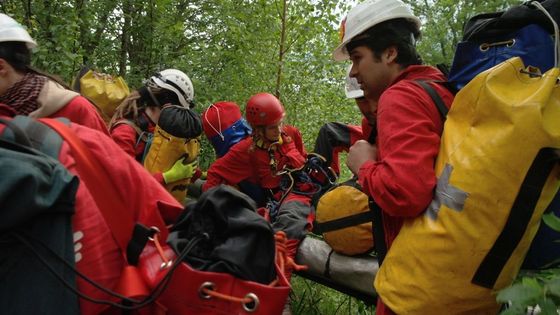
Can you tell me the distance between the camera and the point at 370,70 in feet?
7.39

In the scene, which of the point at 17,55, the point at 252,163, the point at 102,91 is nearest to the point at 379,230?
the point at 17,55

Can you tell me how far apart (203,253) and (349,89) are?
2525 mm

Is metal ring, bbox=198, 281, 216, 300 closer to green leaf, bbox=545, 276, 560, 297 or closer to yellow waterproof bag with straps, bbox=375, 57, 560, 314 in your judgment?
yellow waterproof bag with straps, bbox=375, 57, 560, 314

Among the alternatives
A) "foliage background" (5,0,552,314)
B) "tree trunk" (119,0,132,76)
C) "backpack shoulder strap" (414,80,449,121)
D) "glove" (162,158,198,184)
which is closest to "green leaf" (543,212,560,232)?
"backpack shoulder strap" (414,80,449,121)

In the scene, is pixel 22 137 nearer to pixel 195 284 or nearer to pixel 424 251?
pixel 195 284

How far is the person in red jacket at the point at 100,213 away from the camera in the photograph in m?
1.24

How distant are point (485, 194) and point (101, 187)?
3.98ft

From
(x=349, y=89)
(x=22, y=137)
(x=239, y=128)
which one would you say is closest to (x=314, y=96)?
(x=239, y=128)

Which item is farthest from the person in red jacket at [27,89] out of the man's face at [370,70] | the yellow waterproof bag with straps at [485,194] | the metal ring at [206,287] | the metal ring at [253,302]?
the yellow waterproof bag with straps at [485,194]

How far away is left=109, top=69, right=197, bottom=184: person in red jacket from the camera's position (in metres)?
4.16

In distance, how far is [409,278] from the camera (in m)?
1.68

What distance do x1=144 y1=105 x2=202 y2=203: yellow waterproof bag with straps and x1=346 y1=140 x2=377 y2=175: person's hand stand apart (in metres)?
2.28

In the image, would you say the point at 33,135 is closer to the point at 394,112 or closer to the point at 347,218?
the point at 394,112

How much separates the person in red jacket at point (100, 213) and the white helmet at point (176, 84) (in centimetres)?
340
